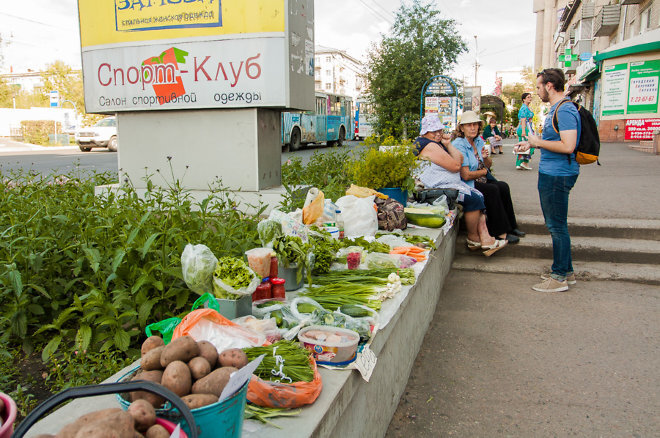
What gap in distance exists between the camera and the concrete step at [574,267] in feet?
18.5

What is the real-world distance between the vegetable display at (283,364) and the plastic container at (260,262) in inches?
40.3

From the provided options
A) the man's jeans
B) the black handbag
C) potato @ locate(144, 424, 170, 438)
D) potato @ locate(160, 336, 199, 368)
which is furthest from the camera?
the black handbag

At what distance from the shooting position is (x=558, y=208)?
505 cm

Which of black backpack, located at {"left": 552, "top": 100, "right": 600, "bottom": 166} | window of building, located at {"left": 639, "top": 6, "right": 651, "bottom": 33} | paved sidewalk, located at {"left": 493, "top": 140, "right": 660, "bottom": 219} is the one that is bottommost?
paved sidewalk, located at {"left": 493, "top": 140, "right": 660, "bottom": 219}

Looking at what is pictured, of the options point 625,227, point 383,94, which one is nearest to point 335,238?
point 625,227

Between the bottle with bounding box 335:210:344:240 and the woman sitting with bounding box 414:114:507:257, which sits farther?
the woman sitting with bounding box 414:114:507:257

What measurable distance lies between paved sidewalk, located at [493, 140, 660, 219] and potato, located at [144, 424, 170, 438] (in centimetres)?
687

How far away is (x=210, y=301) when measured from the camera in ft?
8.61

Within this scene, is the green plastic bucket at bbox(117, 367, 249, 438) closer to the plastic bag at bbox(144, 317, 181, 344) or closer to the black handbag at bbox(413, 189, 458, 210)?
the plastic bag at bbox(144, 317, 181, 344)

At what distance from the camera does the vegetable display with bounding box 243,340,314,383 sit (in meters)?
2.05

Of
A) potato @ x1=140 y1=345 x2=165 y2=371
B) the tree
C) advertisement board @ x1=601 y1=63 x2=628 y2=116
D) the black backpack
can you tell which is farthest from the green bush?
potato @ x1=140 y1=345 x2=165 y2=371

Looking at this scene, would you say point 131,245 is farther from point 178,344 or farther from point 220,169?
point 220,169

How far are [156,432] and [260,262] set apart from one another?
6.25 ft

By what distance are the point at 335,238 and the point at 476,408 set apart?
1.84m
